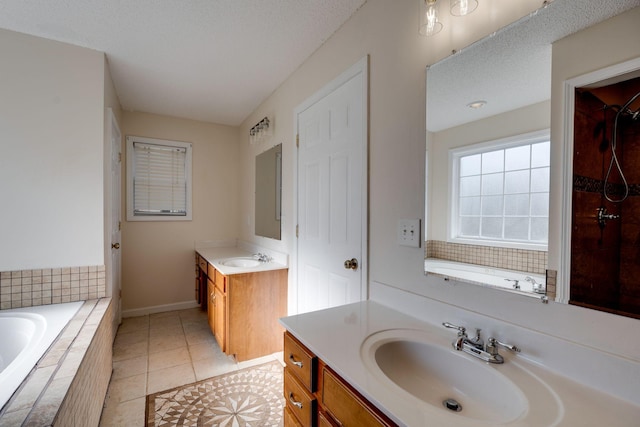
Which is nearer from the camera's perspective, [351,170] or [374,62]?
[374,62]

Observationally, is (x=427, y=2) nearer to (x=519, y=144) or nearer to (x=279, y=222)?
(x=519, y=144)

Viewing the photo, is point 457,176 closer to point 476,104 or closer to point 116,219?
point 476,104

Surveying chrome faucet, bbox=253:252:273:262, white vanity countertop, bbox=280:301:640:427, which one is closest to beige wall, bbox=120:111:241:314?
chrome faucet, bbox=253:252:273:262

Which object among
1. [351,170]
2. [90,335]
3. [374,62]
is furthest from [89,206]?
[374,62]

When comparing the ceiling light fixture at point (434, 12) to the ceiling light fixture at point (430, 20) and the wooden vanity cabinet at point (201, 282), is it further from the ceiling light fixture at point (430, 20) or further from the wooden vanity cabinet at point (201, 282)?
the wooden vanity cabinet at point (201, 282)

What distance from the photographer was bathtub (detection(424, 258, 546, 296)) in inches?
36.0

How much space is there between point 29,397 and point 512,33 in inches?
83.5

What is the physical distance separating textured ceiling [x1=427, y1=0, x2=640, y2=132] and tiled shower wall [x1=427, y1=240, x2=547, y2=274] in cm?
48

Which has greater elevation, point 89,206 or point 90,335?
point 89,206

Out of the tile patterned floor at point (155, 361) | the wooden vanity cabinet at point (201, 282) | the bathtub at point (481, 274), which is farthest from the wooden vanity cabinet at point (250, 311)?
the bathtub at point (481, 274)

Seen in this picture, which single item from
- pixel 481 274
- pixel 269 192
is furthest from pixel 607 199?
pixel 269 192

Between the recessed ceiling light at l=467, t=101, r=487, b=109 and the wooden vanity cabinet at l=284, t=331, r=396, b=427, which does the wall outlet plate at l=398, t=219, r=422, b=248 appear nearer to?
the recessed ceiling light at l=467, t=101, r=487, b=109

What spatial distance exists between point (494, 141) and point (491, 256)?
0.42m

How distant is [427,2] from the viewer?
1.15m
